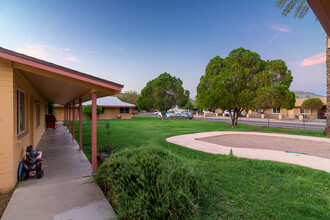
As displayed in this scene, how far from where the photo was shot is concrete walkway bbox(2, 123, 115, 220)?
2.84m

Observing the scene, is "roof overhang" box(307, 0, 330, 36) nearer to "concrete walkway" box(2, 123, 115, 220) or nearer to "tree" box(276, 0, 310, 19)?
"concrete walkway" box(2, 123, 115, 220)

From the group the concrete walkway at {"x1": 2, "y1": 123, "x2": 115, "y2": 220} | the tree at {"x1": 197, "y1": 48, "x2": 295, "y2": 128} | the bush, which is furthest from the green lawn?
the tree at {"x1": 197, "y1": 48, "x2": 295, "y2": 128}

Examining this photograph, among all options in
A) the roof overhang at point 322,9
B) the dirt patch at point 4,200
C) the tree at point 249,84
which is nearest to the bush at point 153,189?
the dirt patch at point 4,200

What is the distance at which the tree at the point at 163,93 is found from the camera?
2892 centimetres

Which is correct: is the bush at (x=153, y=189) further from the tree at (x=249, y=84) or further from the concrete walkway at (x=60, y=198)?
the tree at (x=249, y=84)

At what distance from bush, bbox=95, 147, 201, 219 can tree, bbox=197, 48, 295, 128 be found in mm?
13443

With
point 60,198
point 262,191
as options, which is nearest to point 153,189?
point 60,198

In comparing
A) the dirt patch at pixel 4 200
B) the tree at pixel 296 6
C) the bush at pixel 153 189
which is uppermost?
the tree at pixel 296 6

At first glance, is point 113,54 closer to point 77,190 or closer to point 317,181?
point 77,190

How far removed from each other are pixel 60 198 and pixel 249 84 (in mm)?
15905

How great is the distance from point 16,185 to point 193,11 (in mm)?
17710

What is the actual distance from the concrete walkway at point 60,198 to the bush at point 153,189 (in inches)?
14.4

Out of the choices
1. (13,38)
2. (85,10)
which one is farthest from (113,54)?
(13,38)

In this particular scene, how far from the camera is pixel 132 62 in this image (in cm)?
2439
